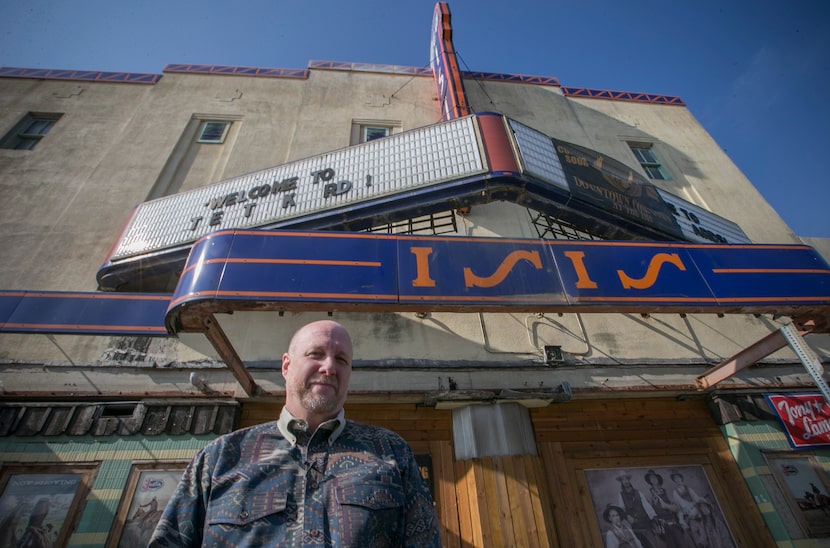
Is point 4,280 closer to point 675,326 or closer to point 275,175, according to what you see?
point 275,175

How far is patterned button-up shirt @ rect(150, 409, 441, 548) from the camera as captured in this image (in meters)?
1.85

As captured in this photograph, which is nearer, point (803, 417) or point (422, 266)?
point (422, 266)

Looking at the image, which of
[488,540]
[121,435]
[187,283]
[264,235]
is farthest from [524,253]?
[121,435]

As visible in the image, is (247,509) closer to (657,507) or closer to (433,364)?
(433,364)

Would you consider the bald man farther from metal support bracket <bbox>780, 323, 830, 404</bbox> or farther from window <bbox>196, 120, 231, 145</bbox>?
window <bbox>196, 120, 231, 145</bbox>

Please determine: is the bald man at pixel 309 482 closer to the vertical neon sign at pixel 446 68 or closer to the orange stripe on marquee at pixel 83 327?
the orange stripe on marquee at pixel 83 327

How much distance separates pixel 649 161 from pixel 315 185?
38.8ft

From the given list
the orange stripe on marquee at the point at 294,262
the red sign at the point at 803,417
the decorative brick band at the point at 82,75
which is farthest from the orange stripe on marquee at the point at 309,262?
the decorative brick band at the point at 82,75

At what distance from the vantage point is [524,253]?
491cm

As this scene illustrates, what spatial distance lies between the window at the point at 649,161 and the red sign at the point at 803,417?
7782 millimetres

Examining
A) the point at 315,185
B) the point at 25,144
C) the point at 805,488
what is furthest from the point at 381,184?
the point at 25,144

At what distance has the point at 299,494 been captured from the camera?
6.59 ft

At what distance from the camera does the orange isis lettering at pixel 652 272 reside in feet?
15.5

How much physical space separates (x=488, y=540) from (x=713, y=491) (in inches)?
153
